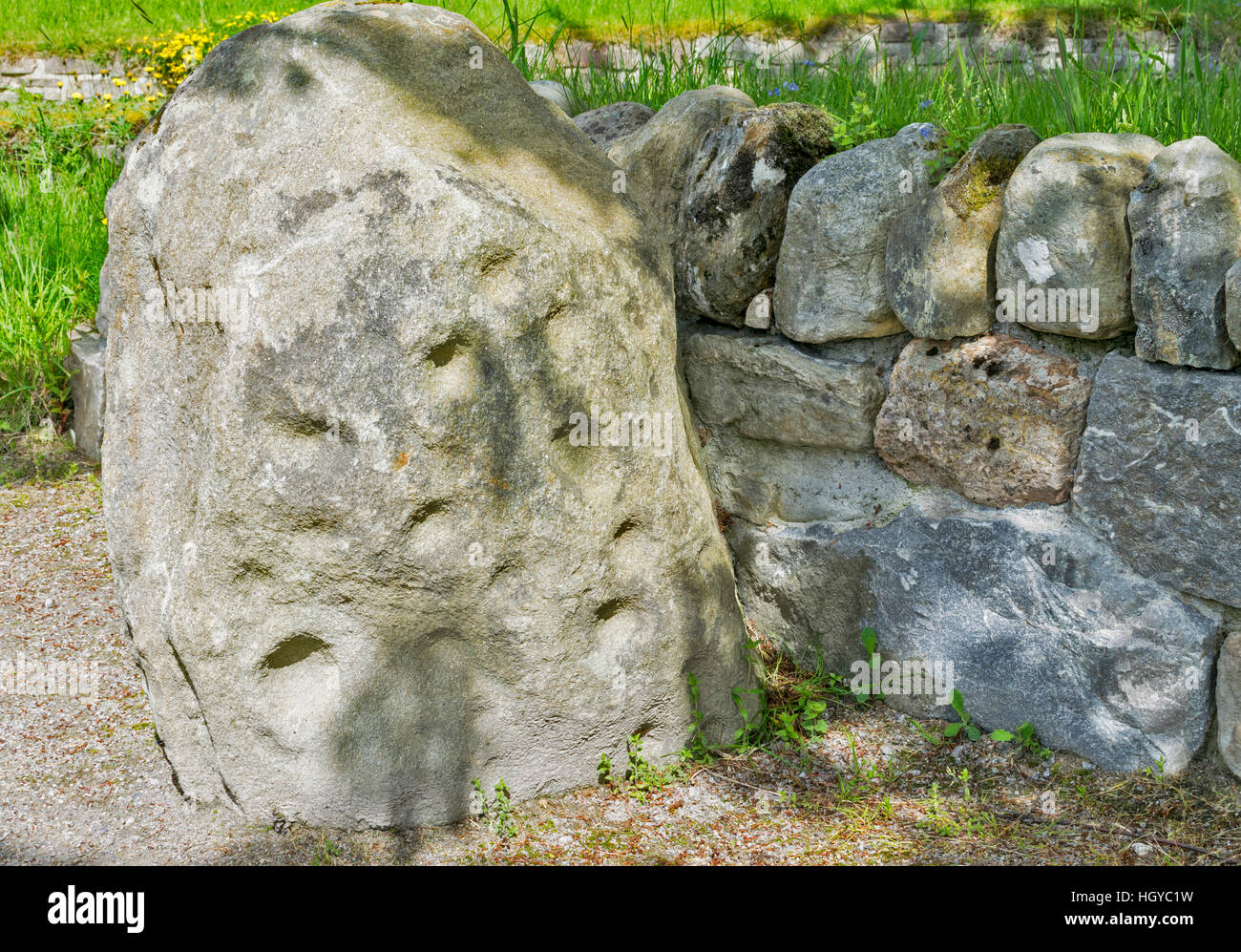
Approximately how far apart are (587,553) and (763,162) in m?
1.14

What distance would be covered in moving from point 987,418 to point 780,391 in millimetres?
562

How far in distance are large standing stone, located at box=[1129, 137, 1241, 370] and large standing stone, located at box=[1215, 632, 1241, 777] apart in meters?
0.63

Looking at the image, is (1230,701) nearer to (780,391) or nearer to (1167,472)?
(1167,472)

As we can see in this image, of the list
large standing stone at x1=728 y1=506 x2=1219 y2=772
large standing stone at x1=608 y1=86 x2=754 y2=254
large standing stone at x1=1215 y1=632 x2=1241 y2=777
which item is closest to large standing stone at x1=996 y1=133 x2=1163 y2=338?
large standing stone at x1=728 y1=506 x2=1219 y2=772

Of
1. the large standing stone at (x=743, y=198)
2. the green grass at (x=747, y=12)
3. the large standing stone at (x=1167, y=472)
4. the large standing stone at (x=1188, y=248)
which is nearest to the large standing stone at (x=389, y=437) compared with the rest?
the large standing stone at (x=743, y=198)

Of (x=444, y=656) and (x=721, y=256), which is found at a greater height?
(x=721, y=256)

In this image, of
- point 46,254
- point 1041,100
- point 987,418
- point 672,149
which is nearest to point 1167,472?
point 987,418

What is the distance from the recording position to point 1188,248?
218 centimetres

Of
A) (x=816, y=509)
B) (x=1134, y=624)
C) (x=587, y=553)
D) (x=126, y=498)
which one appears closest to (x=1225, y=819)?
(x=1134, y=624)

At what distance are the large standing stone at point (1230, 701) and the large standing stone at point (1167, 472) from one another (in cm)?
13

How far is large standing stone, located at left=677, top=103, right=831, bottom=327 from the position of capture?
281 cm

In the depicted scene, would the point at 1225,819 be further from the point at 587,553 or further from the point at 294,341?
the point at 294,341

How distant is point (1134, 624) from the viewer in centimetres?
242

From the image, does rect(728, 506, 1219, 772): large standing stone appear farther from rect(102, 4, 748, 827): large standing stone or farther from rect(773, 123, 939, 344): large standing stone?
rect(773, 123, 939, 344): large standing stone
